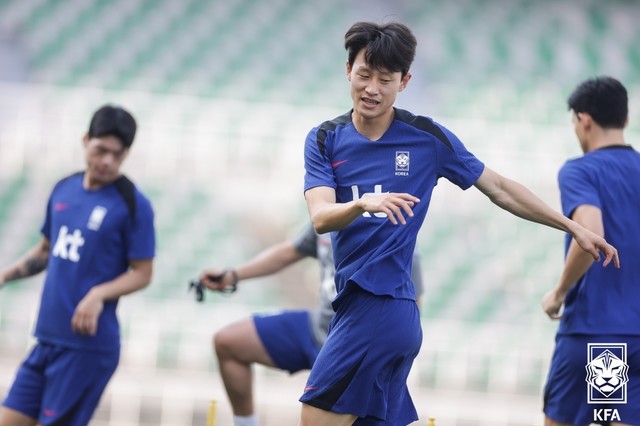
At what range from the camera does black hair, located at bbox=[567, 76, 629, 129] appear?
15.1 ft

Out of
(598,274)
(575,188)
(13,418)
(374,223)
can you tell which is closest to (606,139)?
(575,188)

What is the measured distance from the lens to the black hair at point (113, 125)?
5.31m

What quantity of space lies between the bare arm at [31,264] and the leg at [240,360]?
95 cm

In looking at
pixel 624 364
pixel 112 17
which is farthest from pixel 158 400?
pixel 624 364

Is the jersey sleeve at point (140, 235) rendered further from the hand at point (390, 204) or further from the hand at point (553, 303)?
the hand at point (390, 204)

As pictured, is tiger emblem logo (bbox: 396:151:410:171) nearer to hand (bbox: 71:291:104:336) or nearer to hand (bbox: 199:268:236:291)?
hand (bbox: 199:268:236:291)

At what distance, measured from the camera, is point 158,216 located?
11.1 m

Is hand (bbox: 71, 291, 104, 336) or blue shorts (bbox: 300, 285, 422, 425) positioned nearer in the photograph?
blue shorts (bbox: 300, 285, 422, 425)

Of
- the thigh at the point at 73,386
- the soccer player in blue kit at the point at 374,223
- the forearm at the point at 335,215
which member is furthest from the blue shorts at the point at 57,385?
the forearm at the point at 335,215

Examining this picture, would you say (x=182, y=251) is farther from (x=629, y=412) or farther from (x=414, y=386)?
(x=629, y=412)

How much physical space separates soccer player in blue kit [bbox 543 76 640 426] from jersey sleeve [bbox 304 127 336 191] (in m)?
1.25

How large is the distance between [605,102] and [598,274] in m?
0.72

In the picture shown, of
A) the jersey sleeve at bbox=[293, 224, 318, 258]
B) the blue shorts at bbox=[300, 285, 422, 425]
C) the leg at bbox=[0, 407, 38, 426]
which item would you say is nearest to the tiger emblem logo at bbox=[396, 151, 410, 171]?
the blue shorts at bbox=[300, 285, 422, 425]

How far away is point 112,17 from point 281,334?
712cm
